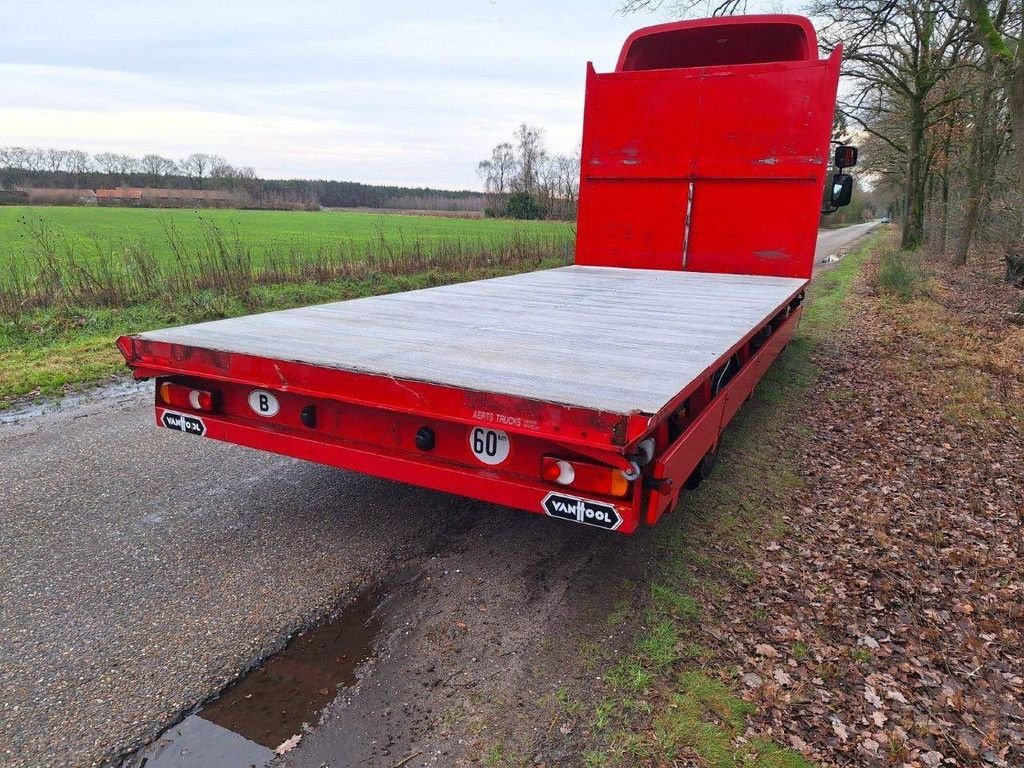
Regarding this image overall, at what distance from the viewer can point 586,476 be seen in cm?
253

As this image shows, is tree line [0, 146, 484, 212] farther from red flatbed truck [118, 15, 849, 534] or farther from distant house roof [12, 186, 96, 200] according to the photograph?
red flatbed truck [118, 15, 849, 534]

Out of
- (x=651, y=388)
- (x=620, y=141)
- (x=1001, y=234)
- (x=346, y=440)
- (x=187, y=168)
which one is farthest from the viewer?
(x=187, y=168)

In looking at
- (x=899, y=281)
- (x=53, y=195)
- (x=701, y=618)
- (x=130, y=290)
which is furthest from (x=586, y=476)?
(x=53, y=195)

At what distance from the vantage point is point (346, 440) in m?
3.07

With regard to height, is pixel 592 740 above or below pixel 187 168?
below

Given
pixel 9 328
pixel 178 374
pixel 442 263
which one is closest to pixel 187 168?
pixel 442 263

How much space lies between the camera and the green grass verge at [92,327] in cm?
615

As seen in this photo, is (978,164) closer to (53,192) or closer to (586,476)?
(586,476)

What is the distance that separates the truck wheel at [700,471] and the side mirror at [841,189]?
16.3 ft

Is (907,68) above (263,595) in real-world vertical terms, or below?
above

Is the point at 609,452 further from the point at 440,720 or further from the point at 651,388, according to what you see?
the point at 440,720

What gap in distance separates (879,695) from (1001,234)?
67.3ft

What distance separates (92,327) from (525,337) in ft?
24.3

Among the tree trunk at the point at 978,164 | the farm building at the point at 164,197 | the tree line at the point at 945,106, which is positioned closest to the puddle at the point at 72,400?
the tree line at the point at 945,106
